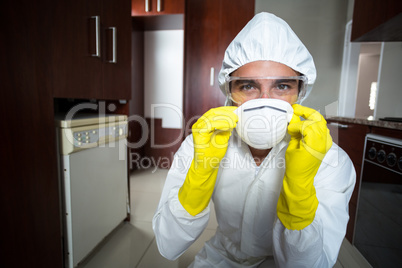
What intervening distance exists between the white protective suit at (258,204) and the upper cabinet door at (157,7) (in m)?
1.92

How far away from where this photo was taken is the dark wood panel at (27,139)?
789 mm

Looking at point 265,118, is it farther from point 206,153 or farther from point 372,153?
point 372,153

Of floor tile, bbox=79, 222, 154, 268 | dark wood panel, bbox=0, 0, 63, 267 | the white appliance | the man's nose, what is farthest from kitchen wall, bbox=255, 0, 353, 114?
floor tile, bbox=79, 222, 154, 268

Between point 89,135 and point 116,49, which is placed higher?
point 116,49

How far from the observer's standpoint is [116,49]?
143 centimetres

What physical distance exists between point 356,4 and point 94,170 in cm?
205

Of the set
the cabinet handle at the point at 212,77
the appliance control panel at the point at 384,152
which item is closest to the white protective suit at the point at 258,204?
the appliance control panel at the point at 384,152

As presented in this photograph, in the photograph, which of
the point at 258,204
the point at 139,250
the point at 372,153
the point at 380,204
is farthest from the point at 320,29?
the point at 139,250

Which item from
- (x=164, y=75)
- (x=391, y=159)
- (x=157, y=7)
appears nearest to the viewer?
(x=391, y=159)

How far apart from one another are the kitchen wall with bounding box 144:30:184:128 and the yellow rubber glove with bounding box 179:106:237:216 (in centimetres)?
227

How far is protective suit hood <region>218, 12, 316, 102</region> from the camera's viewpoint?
75 cm

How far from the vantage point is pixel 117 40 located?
4.73ft

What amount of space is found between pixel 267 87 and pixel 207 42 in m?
2.08

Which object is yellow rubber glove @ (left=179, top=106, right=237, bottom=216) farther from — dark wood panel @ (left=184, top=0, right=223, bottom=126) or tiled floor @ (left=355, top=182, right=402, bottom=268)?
dark wood panel @ (left=184, top=0, right=223, bottom=126)
